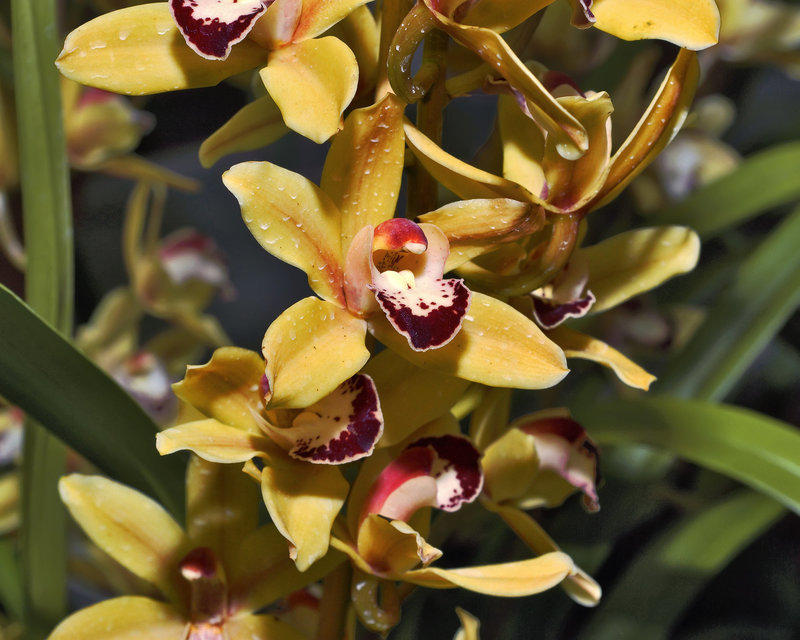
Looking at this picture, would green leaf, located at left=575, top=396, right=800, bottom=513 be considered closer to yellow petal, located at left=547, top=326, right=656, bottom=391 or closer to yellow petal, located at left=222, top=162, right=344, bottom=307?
yellow petal, located at left=547, top=326, right=656, bottom=391

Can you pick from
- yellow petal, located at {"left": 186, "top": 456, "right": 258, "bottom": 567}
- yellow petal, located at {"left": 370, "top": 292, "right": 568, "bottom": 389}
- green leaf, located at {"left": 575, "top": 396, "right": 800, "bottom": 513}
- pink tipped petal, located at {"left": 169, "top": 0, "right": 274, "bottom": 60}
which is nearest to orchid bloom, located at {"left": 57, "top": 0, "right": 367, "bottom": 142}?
pink tipped petal, located at {"left": 169, "top": 0, "right": 274, "bottom": 60}

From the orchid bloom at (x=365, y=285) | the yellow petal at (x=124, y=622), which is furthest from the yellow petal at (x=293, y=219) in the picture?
the yellow petal at (x=124, y=622)

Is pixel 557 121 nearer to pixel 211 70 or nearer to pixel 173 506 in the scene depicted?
pixel 211 70

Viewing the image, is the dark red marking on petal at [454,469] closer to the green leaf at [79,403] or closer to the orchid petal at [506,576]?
the orchid petal at [506,576]

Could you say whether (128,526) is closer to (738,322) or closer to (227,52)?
(227,52)

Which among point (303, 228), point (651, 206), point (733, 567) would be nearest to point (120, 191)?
point (651, 206)

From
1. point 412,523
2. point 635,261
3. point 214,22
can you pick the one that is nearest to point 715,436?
point 635,261
